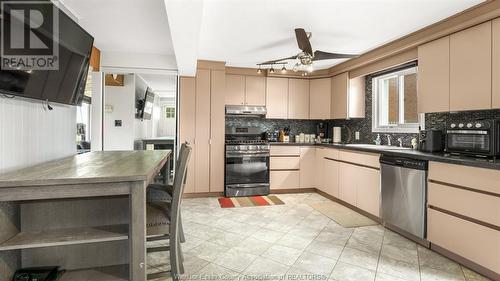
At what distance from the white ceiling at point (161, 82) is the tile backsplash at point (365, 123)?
5.46 feet

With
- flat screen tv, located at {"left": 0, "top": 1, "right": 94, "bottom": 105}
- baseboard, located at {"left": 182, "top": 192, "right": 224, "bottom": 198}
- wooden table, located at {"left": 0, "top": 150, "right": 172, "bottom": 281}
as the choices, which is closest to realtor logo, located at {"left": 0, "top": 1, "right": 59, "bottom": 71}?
flat screen tv, located at {"left": 0, "top": 1, "right": 94, "bottom": 105}

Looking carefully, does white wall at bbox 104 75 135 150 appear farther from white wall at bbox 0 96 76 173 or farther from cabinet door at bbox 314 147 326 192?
cabinet door at bbox 314 147 326 192

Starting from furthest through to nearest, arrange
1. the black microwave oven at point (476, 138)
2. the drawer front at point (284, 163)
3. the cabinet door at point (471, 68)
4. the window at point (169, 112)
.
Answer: the window at point (169, 112) < the drawer front at point (284, 163) < the cabinet door at point (471, 68) < the black microwave oven at point (476, 138)

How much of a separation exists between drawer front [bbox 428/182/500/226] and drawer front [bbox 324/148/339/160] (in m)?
1.67

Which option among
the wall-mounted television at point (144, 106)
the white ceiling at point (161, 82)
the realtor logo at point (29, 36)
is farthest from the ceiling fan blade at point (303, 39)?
the wall-mounted television at point (144, 106)

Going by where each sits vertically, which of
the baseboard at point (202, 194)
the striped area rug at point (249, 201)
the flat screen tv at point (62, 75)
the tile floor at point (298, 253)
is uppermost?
Answer: the flat screen tv at point (62, 75)

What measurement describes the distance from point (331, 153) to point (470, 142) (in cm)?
202

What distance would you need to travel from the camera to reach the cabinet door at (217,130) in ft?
14.6

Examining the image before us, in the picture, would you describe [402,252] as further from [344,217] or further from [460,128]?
[460,128]

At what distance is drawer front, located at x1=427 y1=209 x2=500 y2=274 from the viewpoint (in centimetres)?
201

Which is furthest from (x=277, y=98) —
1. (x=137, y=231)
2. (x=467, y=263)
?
(x=137, y=231)

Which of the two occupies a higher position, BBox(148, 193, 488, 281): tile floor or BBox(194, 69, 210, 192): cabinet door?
BBox(194, 69, 210, 192): cabinet door

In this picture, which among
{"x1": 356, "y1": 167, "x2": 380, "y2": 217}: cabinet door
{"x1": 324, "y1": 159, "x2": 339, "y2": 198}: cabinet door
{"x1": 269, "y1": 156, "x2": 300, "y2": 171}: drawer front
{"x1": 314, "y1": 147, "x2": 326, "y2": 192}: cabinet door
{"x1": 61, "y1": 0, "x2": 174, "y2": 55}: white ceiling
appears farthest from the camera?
{"x1": 269, "y1": 156, "x2": 300, "y2": 171}: drawer front

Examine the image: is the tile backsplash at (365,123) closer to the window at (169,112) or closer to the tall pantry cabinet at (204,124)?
the tall pantry cabinet at (204,124)
